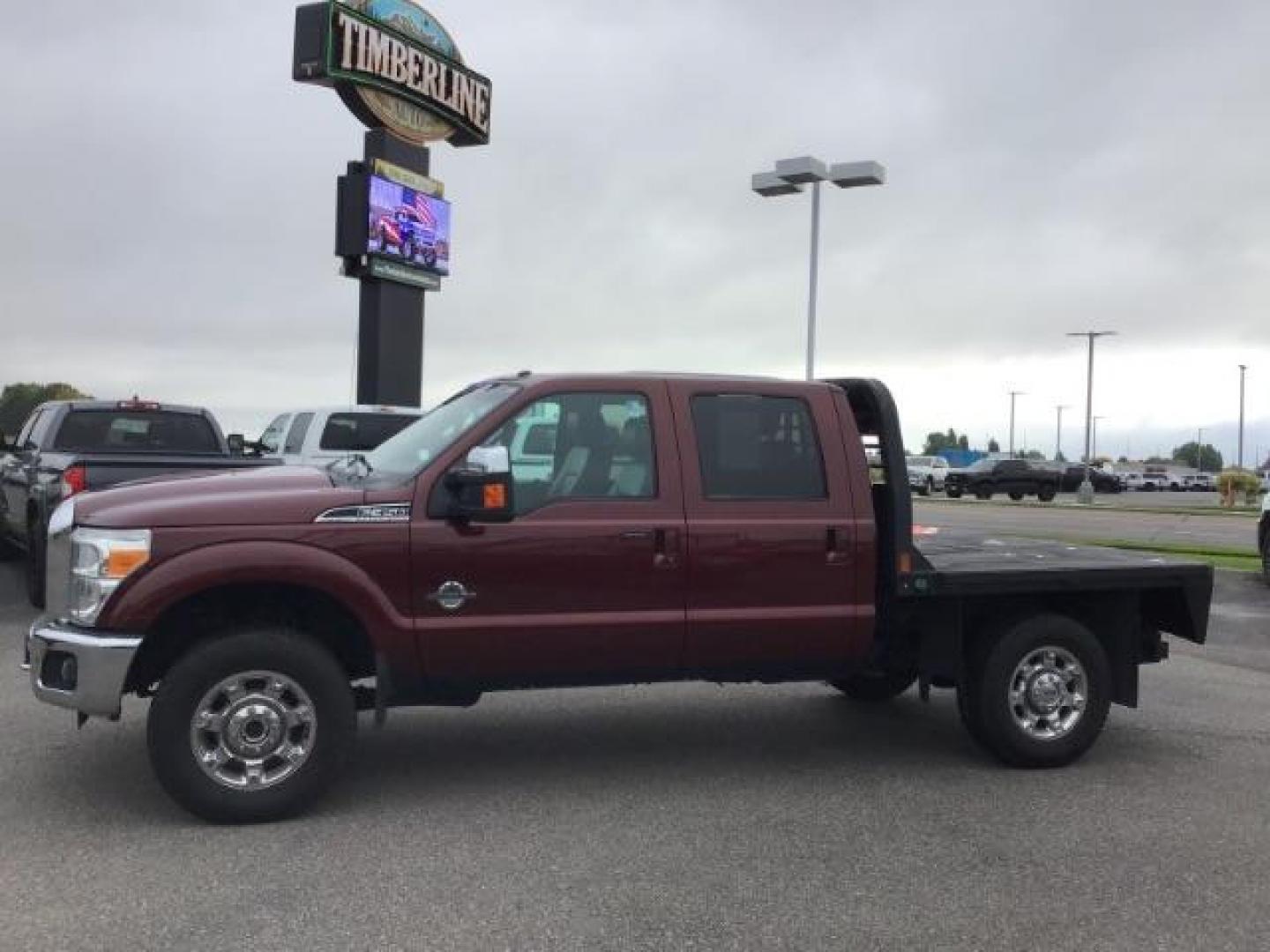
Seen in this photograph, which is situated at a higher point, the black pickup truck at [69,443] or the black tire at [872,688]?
the black pickup truck at [69,443]

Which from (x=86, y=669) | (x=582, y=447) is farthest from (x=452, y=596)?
(x=86, y=669)

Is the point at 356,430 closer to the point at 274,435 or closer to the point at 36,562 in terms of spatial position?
the point at 274,435

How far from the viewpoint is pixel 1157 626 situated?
6.66 m

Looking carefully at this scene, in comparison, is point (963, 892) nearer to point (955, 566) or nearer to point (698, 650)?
point (698, 650)

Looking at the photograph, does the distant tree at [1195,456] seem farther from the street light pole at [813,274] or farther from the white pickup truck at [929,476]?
the street light pole at [813,274]

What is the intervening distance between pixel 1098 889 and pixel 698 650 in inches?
77.3

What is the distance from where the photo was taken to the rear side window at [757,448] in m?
5.62

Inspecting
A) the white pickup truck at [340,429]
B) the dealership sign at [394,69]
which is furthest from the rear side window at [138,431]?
the dealership sign at [394,69]

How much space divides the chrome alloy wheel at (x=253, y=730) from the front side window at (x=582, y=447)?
52.0 inches

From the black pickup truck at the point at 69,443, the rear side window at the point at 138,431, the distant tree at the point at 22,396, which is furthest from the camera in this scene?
the distant tree at the point at 22,396

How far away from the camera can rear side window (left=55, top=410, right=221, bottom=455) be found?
11.2 meters

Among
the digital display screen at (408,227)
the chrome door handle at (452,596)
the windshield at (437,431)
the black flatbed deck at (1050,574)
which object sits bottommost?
the chrome door handle at (452,596)

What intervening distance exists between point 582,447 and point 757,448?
869 millimetres

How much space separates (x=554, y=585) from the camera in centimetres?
527
